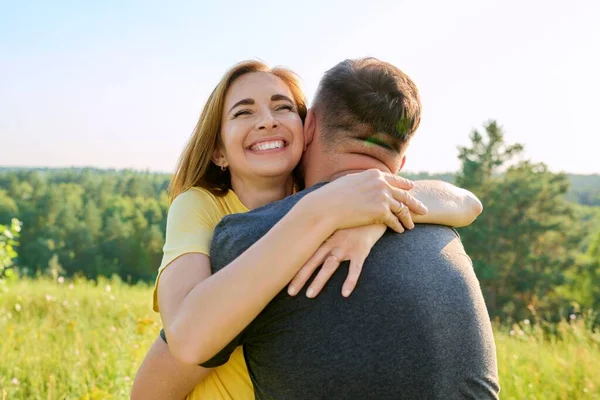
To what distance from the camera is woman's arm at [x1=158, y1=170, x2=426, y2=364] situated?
162cm

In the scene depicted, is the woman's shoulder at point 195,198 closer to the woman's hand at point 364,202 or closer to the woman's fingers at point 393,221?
the woman's hand at point 364,202

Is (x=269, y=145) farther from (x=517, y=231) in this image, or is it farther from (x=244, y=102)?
(x=517, y=231)

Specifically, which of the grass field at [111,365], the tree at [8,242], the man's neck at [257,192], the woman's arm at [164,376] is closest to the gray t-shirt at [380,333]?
the woman's arm at [164,376]

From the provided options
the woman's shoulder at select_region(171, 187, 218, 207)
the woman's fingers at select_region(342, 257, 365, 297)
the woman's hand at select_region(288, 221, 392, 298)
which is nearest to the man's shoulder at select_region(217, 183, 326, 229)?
the woman's hand at select_region(288, 221, 392, 298)

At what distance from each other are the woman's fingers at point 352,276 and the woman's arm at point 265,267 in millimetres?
124

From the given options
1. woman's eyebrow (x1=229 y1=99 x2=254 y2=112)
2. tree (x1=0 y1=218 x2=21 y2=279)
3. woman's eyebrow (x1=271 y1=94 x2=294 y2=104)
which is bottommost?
tree (x1=0 y1=218 x2=21 y2=279)

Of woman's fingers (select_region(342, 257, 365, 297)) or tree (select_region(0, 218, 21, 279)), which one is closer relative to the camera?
woman's fingers (select_region(342, 257, 365, 297))

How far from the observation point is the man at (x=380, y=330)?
5.20 feet

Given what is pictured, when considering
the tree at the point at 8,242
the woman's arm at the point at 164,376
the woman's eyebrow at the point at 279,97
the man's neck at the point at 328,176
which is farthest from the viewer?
the tree at the point at 8,242

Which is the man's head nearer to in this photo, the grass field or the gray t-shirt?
the gray t-shirt

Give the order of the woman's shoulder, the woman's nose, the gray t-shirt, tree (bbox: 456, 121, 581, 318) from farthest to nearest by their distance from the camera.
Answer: tree (bbox: 456, 121, 581, 318)
the woman's nose
the woman's shoulder
the gray t-shirt

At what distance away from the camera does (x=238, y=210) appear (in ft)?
8.67

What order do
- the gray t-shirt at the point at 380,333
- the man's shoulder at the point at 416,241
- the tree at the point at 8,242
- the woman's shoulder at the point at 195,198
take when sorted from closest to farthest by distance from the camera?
the gray t-shirt at the point at 380,333
the man's shoulder at the point at 416,241
the woman's shoulder at the point at 195,198
the tree at the point at 8,242

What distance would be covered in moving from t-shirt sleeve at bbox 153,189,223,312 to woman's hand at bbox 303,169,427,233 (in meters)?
0.54
